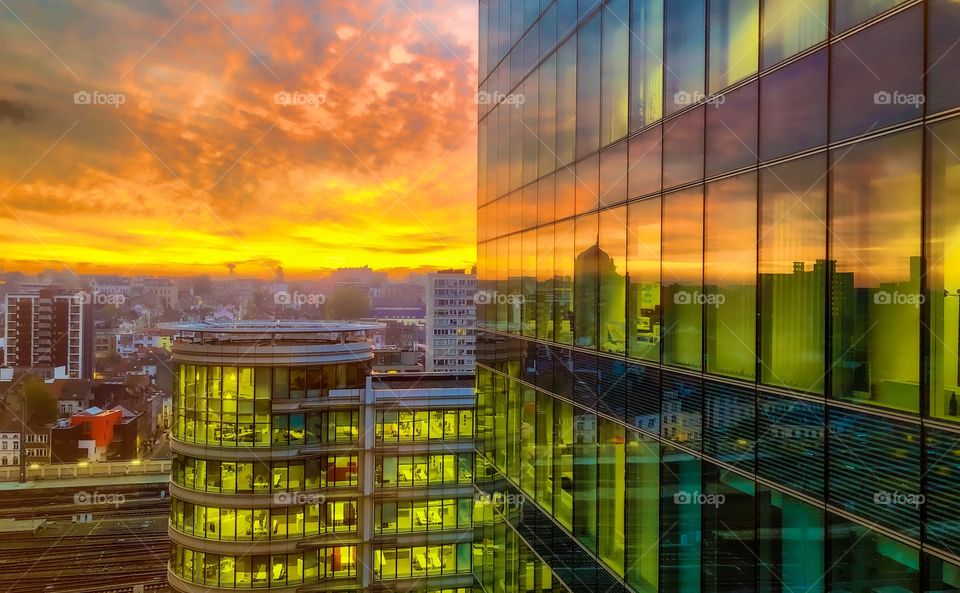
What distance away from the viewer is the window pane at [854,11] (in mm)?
6770

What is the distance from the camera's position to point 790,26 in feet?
26.8

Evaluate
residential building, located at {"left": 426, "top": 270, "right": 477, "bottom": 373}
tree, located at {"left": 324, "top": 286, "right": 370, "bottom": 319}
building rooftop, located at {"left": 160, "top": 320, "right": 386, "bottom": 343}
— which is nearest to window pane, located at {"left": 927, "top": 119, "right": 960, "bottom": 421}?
building rooftop, located at {"left": 160, "top": 320, "right": 386, "bottom": 343}

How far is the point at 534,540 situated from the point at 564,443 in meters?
3.69

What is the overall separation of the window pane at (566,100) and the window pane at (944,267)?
32.9 feet

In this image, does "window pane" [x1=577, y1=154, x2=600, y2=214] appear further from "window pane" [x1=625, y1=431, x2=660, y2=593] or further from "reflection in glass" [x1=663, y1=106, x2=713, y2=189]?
"window pane" [x1=625, y1=431, x2=660, y2=593]

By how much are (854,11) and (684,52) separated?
12.6 ft

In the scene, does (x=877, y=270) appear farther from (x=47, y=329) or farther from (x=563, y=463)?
(x=47, y=329)

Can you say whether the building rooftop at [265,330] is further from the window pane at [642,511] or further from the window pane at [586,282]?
the window pane at [642,511]

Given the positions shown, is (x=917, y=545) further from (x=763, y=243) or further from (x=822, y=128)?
(x=822, y=128)

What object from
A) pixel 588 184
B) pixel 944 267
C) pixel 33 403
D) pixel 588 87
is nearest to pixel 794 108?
pixel 944 267

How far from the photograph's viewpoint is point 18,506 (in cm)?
5194

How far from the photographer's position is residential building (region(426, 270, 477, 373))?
136m

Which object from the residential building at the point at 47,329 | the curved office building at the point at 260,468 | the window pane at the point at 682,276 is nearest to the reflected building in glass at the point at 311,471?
the curved office building at the point at 260,468

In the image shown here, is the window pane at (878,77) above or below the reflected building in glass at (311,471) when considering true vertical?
above
